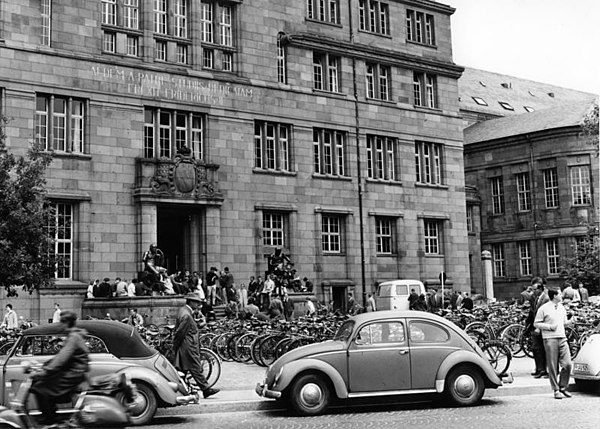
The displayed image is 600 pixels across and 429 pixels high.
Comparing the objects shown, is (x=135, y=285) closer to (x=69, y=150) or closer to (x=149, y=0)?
A: (x=69, y=150)

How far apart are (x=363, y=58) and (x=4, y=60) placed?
18.4 metres

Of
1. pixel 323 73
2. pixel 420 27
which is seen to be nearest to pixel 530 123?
pixel 420 27

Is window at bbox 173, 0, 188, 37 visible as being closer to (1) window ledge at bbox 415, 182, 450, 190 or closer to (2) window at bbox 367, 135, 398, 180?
(2) window at bbox 367, 135, 398, 180

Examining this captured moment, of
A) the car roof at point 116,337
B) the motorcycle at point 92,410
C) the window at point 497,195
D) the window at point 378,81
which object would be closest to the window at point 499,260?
the window at point 497,195

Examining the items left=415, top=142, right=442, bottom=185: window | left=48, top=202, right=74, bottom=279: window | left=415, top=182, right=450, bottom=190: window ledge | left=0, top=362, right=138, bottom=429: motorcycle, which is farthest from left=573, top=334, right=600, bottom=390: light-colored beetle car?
left=415, top=142, right=442, bottom=185: window

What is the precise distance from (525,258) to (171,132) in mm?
32428

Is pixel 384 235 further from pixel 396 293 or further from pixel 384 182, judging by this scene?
pixel 396 293

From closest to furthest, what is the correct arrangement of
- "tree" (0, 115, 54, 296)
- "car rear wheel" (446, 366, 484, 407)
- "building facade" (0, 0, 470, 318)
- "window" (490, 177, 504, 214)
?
"car rear wheel" (446, 366, 484, 407) → "tree" (0, 115, 54, 296) → "building facade" (0, 0, 470, 318) → "window" (490, 177, 504, 214)

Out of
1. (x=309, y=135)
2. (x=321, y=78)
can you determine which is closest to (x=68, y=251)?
(x=309, y=135)

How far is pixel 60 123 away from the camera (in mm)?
32469

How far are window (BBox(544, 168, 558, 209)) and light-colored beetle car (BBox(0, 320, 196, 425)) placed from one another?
156 ft

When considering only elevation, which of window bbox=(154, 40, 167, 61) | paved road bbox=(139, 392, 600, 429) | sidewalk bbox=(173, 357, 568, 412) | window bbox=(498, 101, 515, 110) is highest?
window bbox=(498, 101, 515, 110)

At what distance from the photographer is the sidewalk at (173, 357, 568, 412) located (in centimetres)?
1445

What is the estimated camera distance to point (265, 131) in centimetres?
3791
